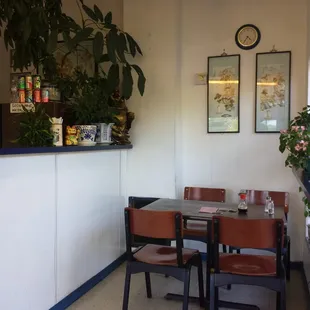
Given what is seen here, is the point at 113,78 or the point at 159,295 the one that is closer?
the point at 159,295

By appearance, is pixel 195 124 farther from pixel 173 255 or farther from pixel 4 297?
pixel 4 297

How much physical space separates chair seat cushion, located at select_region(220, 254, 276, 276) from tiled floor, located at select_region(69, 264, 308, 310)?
57cm

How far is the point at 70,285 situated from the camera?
2.79 metres

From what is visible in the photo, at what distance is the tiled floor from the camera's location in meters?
2.78

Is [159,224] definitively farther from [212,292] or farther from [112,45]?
[112,45]

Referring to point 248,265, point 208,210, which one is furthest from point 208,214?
point 248,265

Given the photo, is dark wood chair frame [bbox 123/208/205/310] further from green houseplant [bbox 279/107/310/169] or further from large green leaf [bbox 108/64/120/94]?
large green leaf [bbox 108/64/120/94]

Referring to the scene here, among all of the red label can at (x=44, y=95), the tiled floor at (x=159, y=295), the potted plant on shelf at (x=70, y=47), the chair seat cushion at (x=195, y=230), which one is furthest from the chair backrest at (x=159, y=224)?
the red label can at (x=44, y=95)

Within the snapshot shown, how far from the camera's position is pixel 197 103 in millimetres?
3826

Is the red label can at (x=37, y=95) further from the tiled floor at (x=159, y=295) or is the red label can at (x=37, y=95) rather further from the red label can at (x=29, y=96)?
the tiled floor at (x=159, y=295)

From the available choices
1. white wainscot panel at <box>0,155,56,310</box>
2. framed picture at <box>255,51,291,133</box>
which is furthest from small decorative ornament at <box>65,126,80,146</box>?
framed picture at <box>255,51,291,133</box>

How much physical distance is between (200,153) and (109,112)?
1.11 m

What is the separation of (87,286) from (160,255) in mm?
863

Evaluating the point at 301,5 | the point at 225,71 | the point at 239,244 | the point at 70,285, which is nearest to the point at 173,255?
the point at 239,244
